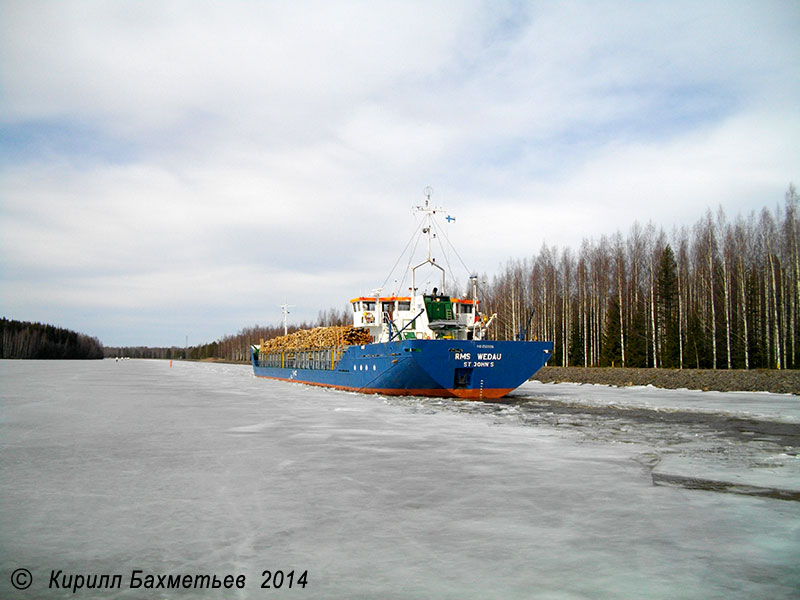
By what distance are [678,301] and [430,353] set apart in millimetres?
31827

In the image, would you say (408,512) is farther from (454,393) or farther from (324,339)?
(324,339)

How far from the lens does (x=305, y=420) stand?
44.6 feet

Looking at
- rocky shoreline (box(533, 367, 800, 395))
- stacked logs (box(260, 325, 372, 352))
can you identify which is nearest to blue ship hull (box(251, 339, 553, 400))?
stacked logs (box(260, 325, 372, 352))

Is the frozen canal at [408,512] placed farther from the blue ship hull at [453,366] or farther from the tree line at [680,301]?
the tree line at [680,301]

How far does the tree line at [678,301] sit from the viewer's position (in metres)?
36.9

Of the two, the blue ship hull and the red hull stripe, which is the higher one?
the blue ship hull

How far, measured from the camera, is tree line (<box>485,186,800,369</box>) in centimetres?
3691

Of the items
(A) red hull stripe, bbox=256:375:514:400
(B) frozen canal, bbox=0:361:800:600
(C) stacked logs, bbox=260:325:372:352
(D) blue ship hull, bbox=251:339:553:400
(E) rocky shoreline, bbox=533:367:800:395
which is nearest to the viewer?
(B) frozen canal, bbox=0:361:800:600

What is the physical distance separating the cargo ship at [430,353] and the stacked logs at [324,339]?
337 mm

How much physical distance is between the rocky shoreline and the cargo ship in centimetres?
1098

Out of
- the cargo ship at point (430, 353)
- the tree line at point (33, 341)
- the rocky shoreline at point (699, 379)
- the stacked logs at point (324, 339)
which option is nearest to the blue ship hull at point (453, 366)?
the cargo ship at point (430, 353)

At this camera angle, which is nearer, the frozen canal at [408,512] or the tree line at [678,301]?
the frozen canal at [408,512]

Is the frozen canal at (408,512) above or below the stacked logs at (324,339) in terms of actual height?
below

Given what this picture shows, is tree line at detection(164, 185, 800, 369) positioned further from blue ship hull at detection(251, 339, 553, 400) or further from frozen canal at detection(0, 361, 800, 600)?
frozen canal at detection(0, 361, 800, 600)
